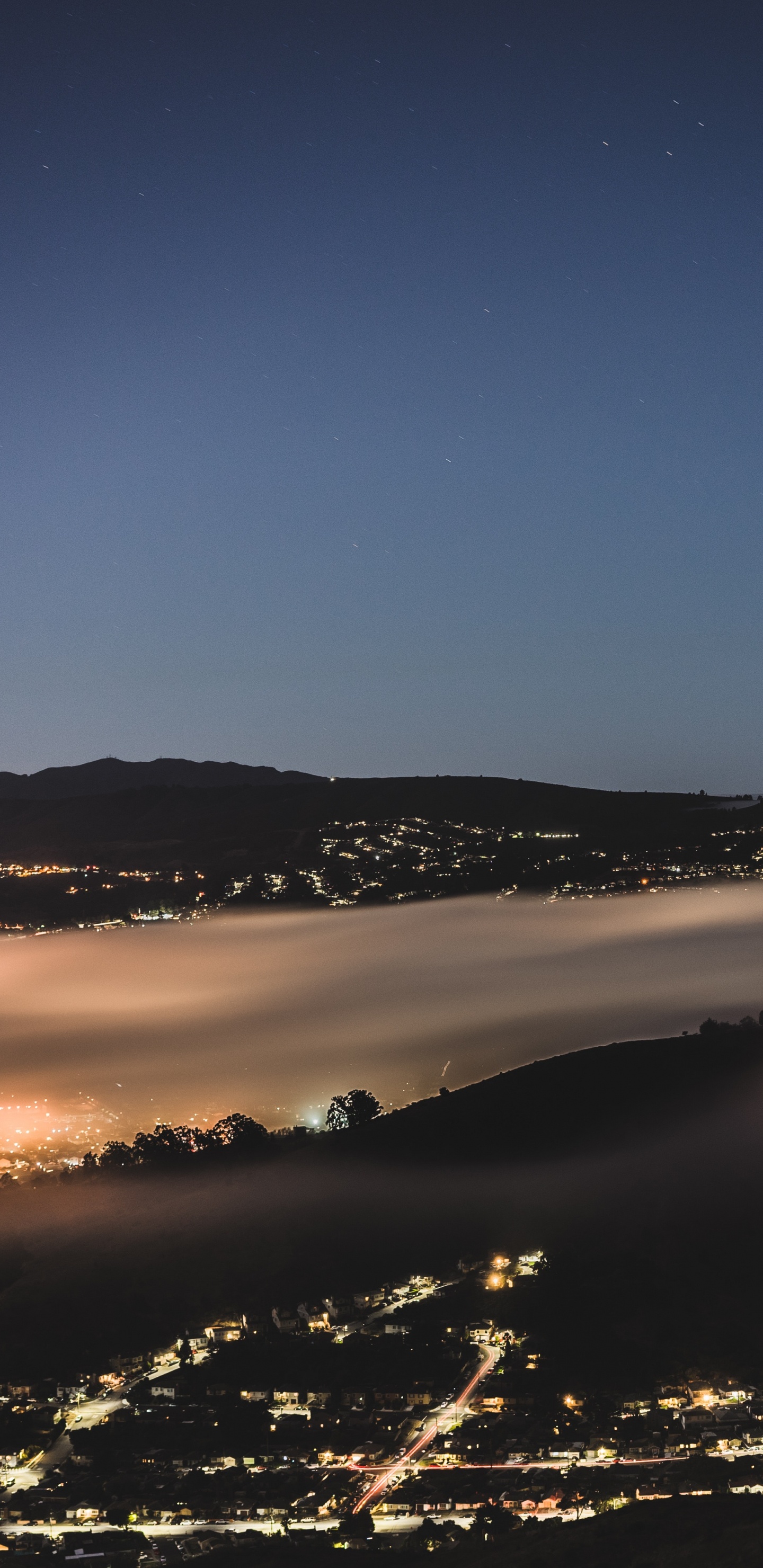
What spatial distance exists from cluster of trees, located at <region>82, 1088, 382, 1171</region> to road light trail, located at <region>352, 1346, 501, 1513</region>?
2080 cm

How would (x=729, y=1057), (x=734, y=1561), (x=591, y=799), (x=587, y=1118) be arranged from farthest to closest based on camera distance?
(x=591, y=799), (x=729, y=1057), (x=587, y=1118), (x=734, y=1561)

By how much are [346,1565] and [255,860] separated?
120m

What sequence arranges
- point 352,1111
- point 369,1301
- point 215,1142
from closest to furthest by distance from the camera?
point 369,1301
point 215,1142
point 352,1111

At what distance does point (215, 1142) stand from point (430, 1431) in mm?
26532

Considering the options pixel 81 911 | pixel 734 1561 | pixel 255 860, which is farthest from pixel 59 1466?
pixel 255 860

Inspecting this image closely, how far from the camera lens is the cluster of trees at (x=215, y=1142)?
50.8m

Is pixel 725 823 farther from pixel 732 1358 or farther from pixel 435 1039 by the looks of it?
pixel 732 1358

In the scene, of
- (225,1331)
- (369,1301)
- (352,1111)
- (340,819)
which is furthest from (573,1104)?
(340,819)

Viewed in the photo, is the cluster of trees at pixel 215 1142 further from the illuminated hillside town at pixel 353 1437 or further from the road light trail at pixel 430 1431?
the road light trail at pixel 430 1431

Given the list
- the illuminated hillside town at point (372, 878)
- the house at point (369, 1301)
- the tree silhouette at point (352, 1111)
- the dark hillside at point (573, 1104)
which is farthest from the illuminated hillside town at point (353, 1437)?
the illuminated hillside town at point (372, 878)

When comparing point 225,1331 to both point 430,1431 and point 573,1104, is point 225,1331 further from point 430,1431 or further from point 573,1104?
point 573,1104

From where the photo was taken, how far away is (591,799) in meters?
164

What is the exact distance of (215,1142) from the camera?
52.3 metres

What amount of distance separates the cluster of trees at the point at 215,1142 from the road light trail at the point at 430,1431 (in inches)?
819
